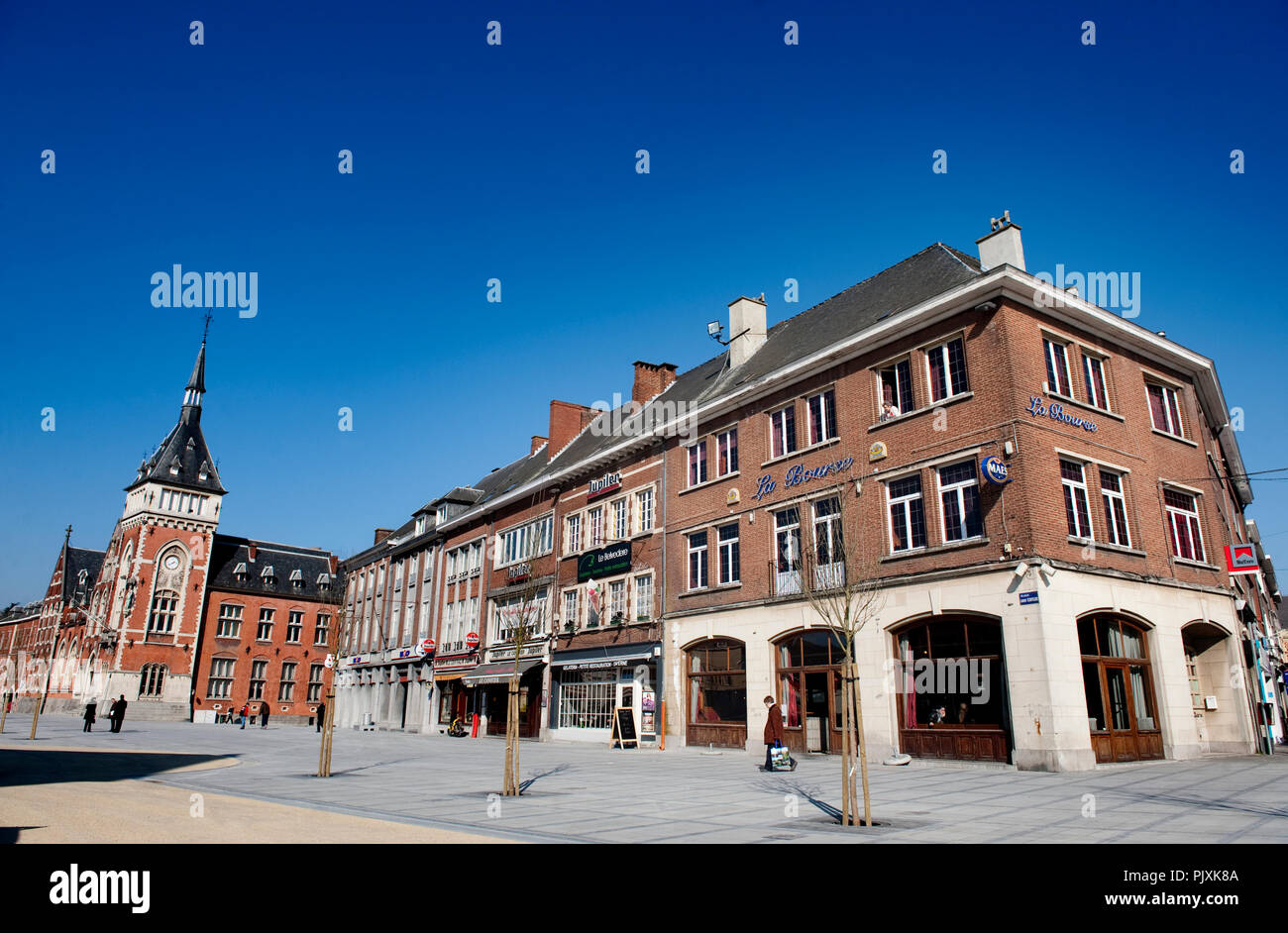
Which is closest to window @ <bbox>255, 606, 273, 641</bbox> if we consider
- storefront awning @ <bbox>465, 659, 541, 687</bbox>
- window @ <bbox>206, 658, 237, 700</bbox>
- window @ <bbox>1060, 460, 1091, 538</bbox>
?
window @ <bbox>206, 658, 237, 700</bbox>

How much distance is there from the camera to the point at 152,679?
63.5m

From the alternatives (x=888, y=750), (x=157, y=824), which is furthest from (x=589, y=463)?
(x=157, y=824)

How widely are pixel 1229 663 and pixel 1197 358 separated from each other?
8.63m

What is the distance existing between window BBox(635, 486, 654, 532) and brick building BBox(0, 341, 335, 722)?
156 feet

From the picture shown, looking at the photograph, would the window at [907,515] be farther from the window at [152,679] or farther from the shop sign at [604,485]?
the window at [152,679]

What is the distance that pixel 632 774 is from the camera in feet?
57.0

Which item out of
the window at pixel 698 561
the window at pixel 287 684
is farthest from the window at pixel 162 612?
the window at pixel 698 561

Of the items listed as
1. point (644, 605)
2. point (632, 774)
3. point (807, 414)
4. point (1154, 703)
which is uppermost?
point (807, 414)

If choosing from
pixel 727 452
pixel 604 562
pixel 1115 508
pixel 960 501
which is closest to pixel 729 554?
pixel 727 452

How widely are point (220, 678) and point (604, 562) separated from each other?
52240 millimetres

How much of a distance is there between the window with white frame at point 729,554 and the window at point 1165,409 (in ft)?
40.6

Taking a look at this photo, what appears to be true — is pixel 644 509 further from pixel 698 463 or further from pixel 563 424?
pixel 563 424

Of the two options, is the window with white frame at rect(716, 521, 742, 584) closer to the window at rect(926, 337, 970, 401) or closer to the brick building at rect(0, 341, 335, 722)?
the window at rect(926, 337, 970, 401)
